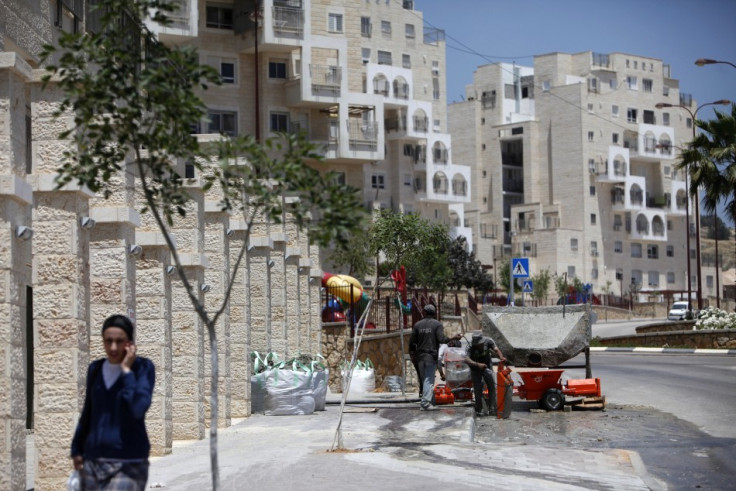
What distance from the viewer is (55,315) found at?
11.5 metres

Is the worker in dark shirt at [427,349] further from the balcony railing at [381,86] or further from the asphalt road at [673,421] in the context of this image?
the balcony railing at [381,86]

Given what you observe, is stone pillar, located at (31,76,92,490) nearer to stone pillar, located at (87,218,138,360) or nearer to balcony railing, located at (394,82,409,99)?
stone pillar, located at (87,218,138,360)

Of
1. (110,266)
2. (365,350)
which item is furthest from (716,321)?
(110,266)

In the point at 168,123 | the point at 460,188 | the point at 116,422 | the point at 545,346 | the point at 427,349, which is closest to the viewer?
the point at 116,422

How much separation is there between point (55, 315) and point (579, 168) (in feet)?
338

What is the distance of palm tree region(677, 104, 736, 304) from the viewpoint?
45219mm

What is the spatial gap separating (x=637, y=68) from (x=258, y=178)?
117 metres

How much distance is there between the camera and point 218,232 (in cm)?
1898

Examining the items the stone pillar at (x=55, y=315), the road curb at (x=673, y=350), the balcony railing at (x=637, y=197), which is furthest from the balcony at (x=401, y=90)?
the stone pillar at (x=55, y=315)

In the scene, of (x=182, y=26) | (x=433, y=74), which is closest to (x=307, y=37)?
(x=182, y=26)

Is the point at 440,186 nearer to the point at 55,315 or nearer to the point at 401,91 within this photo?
the point at 401,91

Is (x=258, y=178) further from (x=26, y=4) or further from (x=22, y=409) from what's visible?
(x=26, y=4)

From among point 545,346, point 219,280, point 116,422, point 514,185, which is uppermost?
point 514,185

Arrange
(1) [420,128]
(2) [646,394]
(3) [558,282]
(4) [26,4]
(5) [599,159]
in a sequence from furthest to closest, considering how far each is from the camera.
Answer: (5) [599,159] < (3) [558,282] < (1) [420,128] < (2) [646,394] < (4) [26,4]
